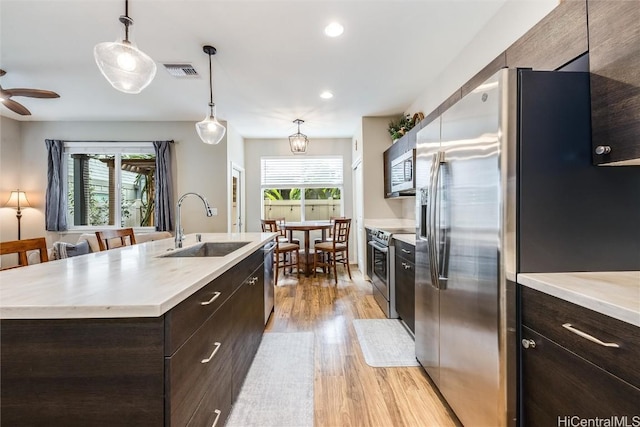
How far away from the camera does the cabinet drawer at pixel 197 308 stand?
2.96 ft

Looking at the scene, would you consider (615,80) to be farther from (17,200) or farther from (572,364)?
(17,200)

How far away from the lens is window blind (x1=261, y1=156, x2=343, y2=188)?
6.24 m

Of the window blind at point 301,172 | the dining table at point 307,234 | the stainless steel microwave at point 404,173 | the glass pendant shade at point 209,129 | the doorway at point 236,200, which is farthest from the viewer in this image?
the window blind at point 301,172

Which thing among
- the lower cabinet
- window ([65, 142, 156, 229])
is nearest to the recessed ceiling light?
the lower cabinet

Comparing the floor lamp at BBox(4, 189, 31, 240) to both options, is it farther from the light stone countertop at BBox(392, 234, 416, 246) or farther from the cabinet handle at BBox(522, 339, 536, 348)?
the cabinet handle at BBox(522, 339, 536, 348)

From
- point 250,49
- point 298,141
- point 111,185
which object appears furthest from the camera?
point 111,185

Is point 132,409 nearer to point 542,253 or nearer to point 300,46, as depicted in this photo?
point 542,253

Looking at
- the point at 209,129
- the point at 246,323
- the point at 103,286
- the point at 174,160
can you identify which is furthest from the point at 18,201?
the point at 103,286

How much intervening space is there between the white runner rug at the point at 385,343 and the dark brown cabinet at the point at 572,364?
1.14 m

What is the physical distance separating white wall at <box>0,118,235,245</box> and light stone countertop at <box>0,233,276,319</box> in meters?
3.56

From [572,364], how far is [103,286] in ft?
5.31

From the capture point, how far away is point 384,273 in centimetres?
317

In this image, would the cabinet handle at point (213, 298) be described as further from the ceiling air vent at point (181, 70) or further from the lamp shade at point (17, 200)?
the lamp shade at point (17, 200)

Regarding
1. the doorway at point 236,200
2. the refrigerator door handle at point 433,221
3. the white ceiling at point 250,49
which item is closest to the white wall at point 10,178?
the white ceiling at point 250,49
